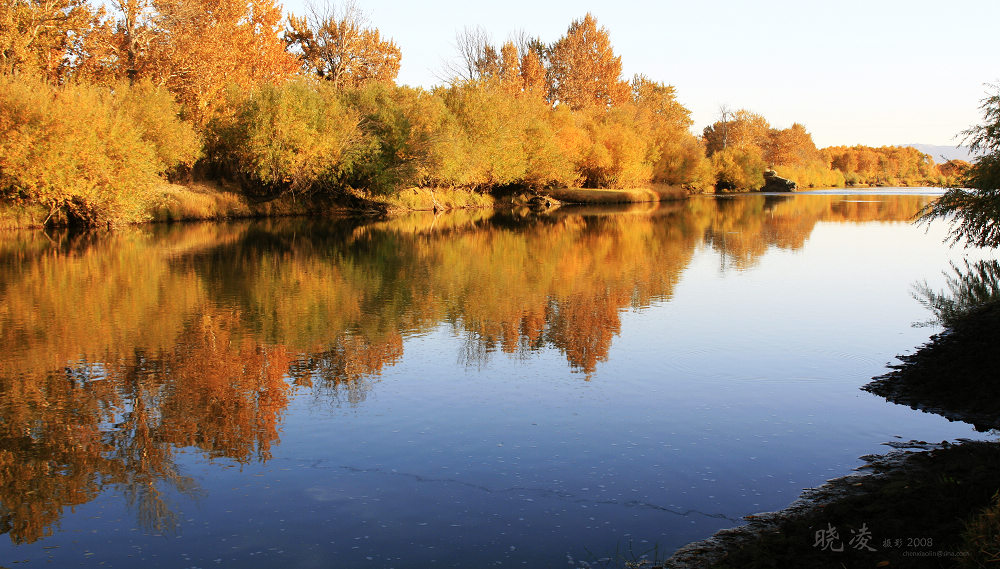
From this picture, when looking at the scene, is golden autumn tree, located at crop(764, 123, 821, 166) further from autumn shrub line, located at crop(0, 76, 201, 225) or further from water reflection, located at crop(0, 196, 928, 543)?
autumn shrub line, located at crop(0, 76, 201, 225)

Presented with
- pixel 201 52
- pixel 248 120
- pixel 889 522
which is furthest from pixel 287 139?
pixel 889 522

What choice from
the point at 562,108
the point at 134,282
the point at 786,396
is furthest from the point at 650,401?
the point at 562,108

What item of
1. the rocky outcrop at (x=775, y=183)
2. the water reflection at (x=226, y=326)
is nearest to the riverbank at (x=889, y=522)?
the water reflection at (x=226, y=326)

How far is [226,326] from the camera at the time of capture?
13.4 metres

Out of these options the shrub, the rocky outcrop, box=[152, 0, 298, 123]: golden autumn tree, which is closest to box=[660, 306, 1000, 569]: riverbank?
the shrub

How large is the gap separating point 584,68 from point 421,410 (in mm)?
88295

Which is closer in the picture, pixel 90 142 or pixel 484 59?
pixel 90 142

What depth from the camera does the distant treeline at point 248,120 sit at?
103ft

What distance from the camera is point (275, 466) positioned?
23.5ft

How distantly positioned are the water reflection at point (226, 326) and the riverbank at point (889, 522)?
4191 millimetres

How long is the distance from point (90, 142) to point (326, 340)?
78.8ft

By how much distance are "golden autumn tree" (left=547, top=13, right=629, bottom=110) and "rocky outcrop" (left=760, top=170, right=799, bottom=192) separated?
1028 inches

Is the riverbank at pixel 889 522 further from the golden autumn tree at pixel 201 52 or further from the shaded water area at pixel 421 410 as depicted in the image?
the golden autumn tree at pixel 201 52

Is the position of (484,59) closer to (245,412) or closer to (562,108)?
(562,108)
